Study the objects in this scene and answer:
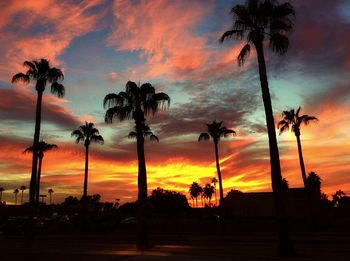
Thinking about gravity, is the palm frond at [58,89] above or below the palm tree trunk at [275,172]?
above

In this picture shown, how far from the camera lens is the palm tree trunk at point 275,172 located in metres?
21.0

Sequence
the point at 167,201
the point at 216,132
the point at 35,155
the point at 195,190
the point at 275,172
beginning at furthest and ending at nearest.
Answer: the point at 195,190, the point at 167,201, the point at 216,132, the point at 35,155, the point at 275,172

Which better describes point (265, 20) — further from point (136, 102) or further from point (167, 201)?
point (167, 201)

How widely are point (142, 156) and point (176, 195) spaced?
10883 cm

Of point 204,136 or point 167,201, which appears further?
point 167,201

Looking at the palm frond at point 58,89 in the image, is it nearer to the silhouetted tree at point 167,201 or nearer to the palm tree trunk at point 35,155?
the palm tree trunk at point 35,155

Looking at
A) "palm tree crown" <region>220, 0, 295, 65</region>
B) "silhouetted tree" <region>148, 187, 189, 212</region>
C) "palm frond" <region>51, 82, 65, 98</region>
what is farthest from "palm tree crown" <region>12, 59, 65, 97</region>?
"silhouetted tree" <region>148, 187, 189, 212</region>

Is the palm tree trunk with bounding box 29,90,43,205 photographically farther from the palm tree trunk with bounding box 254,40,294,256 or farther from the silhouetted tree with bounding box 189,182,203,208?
the silhouetted tree with bounding box 189,182,203,208

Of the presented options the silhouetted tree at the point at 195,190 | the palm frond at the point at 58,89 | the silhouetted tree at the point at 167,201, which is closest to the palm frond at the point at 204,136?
the palm frond at the point at 58,89

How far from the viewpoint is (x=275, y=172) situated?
22469 millimetres

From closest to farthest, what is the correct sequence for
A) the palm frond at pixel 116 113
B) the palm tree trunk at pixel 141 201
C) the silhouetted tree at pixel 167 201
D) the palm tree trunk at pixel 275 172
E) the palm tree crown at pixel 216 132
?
the palm tree trunk at pixel 275 172
the palm tree trunk at pixel 141 201
the palm frond at pixel 116 113
the palm tree crown at pixel 216 132
the silhouetted tree at pixel 167 201

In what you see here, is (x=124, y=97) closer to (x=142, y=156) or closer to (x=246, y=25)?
(x=142, y=156)

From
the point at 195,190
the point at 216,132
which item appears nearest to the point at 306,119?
the point at 216,132

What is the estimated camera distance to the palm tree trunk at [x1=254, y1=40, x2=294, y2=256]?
826 inches
